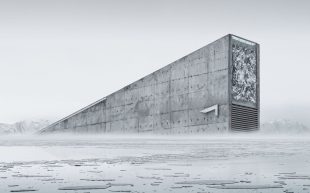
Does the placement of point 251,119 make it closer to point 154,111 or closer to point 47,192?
point 154,111

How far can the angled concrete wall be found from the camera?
2627 cm

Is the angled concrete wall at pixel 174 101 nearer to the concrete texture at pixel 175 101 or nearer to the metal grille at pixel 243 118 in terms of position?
the concrete texture at pixel 175 101

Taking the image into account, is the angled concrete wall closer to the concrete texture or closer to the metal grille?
the concrete texture

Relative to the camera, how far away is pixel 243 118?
26438mm

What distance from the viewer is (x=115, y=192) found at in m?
4.37

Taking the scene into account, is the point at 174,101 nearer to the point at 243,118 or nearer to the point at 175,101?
the point at 175,101

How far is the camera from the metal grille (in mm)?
25719

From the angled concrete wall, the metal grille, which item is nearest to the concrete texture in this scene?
the angled concrete wall

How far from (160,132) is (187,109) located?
2721 millimetres

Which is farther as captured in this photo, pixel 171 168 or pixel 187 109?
pixel 187 109

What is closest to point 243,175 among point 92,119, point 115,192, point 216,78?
point 115,192

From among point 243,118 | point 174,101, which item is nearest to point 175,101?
point 174,101

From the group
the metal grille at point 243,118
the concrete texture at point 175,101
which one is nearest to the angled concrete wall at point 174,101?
the concrete texture at point 175,101

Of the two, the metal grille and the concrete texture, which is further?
the concrete texture
